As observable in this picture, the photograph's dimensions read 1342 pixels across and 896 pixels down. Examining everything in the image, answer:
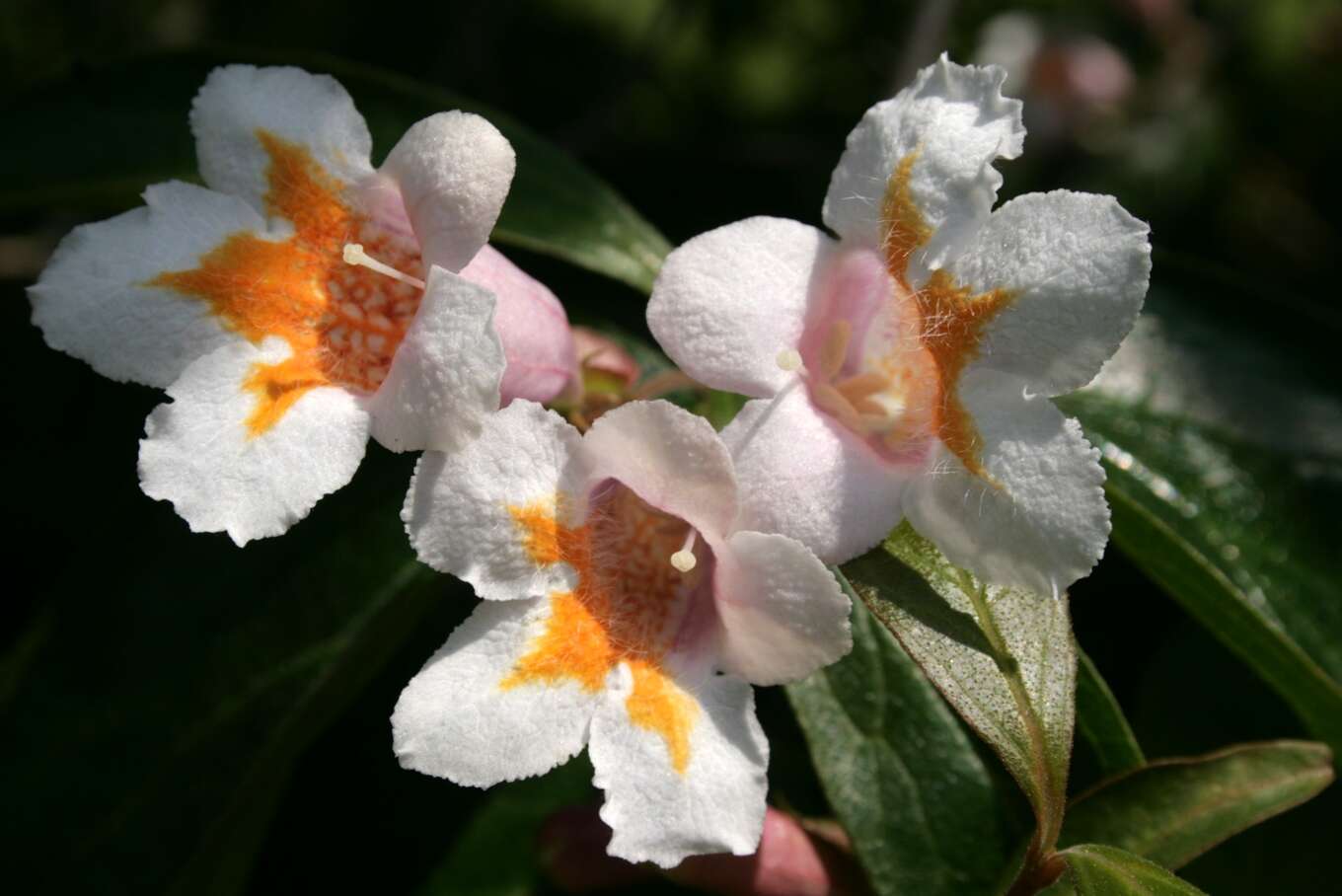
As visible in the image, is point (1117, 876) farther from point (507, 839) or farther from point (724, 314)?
point (507, 839)

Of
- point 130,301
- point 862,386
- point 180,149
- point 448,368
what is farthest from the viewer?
point 180,149

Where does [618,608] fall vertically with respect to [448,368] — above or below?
below

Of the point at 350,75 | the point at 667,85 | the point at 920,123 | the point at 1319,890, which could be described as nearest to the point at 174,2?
the point at 667,85

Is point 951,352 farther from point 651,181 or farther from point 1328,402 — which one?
point 651,181

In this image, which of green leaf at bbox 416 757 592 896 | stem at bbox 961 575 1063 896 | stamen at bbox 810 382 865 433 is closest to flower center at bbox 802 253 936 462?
stamen at bbox 810 382 865 433

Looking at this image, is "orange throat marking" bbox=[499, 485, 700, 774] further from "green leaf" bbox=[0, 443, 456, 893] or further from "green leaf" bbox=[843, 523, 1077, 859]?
"green leaf" bbox=[0, 443, 456, 893]

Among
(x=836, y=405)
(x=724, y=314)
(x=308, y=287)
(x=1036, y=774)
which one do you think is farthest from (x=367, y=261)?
(x=1036, y=774)
